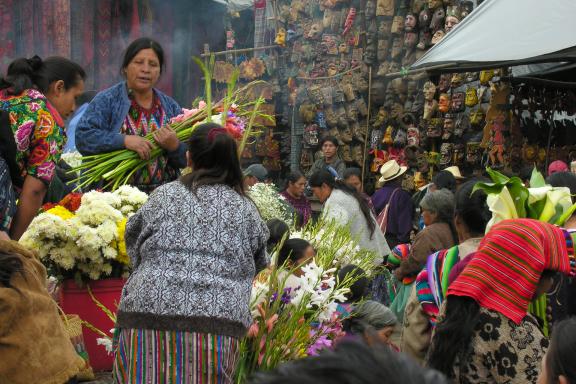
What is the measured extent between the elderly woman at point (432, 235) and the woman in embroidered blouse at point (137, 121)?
1.70 m

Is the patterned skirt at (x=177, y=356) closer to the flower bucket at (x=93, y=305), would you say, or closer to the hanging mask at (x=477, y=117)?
the flower bucket at (x=93, y=305)

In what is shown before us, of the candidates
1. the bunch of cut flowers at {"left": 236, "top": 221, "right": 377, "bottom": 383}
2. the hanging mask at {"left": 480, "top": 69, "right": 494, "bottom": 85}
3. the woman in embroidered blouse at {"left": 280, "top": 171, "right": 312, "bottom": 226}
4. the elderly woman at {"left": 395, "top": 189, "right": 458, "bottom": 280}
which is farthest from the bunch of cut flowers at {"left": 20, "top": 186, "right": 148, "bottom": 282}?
the hanging mask at {"left": 480, "top": 69, "right": 494, "bottom": 85}

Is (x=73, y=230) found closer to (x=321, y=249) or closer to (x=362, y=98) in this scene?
(x=321, y=249)

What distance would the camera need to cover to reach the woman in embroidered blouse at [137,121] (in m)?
4.61

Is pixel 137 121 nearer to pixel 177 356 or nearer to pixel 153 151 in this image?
pixel 153 151

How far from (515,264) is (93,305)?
253 cm

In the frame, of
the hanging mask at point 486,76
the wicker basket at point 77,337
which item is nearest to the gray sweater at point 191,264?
the wicker basket at point 77,337

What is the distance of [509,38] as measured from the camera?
26.3ft

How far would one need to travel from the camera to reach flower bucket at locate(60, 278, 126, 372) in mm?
4586

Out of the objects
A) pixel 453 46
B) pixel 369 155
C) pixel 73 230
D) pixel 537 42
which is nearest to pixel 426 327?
pixel 73 230

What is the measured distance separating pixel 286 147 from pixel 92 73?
348 centimetres

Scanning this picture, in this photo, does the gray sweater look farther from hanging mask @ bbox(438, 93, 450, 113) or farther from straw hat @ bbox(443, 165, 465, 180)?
hanging mask @ bbox(438, 93, 450, 113)

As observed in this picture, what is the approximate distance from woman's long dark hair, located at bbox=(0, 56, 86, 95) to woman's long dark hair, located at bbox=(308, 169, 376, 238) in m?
3.74

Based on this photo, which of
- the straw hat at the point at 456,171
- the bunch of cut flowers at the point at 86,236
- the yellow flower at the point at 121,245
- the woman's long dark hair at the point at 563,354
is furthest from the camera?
the straw hat at the point at 456,171
